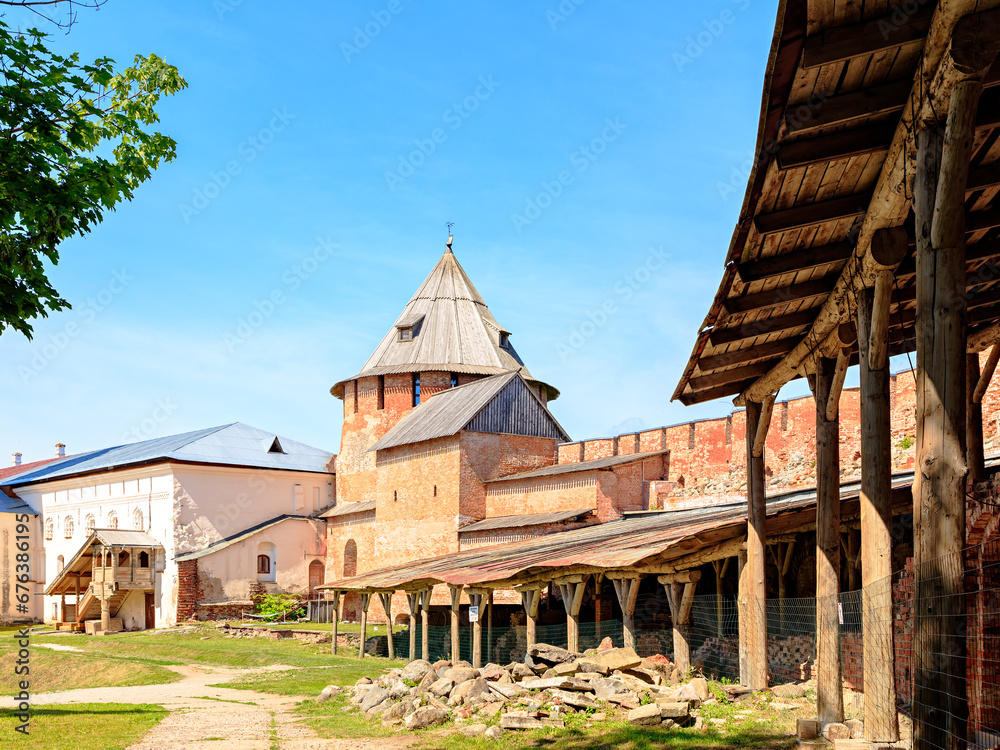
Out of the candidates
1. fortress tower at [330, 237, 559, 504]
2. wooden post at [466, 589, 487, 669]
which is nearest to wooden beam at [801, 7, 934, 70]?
wooden post at [466, 589, 487, 669]

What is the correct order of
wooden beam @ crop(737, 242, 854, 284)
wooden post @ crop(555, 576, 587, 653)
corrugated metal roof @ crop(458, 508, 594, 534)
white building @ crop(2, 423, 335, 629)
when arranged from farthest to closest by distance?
white building @ crop(2, 423, 335, 629), corrugated metal roof @ crop(458, 508, 594, 534), wooden post @ crop(555, 576, 587, 653), wooden beam @ crop(737, 242, 854, 284)

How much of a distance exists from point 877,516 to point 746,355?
2.99 m

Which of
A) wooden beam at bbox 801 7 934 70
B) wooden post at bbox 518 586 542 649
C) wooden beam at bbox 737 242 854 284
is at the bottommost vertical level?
wooden post at bbox 518 586 542 649

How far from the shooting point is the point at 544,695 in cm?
1148

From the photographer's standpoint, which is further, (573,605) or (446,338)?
(446,338)

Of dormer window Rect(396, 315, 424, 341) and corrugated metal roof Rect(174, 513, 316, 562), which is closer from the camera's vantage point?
corrugated metal roof Rect(174, 513, 316, 562)

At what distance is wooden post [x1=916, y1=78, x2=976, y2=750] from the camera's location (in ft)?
14.5

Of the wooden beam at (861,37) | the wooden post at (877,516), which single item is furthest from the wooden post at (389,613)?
the wooden beam at (861,37)

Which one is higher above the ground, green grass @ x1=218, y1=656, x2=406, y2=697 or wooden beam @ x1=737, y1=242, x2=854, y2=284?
wooden beam @ x1=737, y1=242, x2=854, y2=284

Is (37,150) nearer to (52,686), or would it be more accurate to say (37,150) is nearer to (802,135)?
(802,135)

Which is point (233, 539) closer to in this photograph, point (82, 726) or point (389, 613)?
point (389, 613)

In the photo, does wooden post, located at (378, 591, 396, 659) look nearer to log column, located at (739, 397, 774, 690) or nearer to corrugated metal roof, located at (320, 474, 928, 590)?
corrugated metal roof, located at (320, 474, 928, 590)

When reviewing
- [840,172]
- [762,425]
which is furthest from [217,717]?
[840,172]

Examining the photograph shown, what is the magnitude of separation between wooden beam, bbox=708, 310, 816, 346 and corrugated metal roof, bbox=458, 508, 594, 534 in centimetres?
1721
